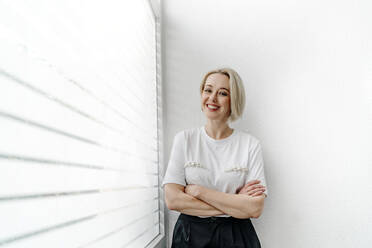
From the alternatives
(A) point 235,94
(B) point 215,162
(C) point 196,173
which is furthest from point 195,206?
(A) point 235,94

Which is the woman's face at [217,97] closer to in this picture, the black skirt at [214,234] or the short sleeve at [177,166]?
the short sleeve at [177,166]

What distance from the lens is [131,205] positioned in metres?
1.45

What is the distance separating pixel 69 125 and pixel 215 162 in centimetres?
112

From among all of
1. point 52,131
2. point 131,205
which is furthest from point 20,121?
point 131,205

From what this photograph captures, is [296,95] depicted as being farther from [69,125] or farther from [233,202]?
[69,125]

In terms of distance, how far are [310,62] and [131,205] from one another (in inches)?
62.3

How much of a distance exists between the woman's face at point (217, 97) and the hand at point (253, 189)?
437 millimetres

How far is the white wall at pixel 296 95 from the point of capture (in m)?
2.03

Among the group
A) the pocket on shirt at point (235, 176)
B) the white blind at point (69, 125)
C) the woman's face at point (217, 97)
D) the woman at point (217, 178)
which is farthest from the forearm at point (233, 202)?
the woman's face at point (217, 97)

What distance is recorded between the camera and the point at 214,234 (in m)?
1.71

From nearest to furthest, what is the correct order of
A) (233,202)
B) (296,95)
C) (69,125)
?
(69,125), (233,202), (296,95)

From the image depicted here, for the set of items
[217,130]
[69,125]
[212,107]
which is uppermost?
[212,107]

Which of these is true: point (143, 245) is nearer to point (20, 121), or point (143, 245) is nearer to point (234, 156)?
point (234, 156)

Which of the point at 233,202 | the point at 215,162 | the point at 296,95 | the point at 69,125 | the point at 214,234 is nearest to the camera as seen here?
the point at 69,125
